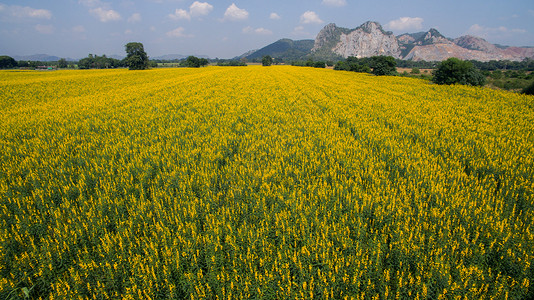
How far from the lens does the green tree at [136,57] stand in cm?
6956

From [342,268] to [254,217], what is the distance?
5.62 ft

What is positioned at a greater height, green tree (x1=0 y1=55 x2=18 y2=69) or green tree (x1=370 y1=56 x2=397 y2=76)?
green tree (x1=0 y1=55 x2=18 y2=69)

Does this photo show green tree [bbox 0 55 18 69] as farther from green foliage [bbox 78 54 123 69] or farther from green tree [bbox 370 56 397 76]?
green tree [bbox 370 56 397 76]

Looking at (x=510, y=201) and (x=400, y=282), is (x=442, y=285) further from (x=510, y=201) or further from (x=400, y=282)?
(x=510, y=201)

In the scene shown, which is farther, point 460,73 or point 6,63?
point 6,63

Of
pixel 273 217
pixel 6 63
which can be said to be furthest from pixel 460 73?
pixel 6 63

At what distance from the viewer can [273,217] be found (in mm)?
4137

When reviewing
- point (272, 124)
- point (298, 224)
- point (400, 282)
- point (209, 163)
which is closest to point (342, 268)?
point (400, 282)

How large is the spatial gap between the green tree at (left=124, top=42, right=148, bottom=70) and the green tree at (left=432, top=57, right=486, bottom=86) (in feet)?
250

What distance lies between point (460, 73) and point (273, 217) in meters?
32.0

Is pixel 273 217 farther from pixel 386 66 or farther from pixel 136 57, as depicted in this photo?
pixel 136 57

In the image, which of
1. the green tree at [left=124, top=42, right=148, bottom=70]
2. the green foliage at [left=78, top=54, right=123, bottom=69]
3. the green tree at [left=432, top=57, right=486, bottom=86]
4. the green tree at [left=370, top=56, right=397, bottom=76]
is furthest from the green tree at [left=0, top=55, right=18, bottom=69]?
the green tree at [left=432, top=57, right=486, bottom=86]

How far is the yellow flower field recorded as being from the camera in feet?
9.75

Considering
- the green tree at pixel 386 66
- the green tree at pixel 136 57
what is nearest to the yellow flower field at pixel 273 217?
the green tree at pixel 386 66
